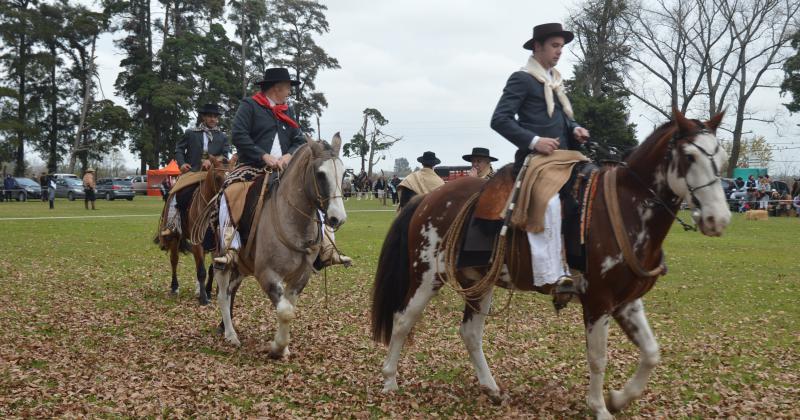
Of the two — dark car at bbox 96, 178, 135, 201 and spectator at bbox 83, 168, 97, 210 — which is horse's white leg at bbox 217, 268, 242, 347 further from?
dark car at bbox 96, 178, 135, 201

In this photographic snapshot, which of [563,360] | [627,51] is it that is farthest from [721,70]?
[563,360]

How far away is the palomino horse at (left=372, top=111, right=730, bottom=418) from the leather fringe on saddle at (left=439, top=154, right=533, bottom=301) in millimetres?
65

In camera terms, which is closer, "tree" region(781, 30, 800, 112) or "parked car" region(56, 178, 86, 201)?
"tree" region(781, 30, 800, 112)

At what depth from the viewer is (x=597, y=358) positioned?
19.3 ft

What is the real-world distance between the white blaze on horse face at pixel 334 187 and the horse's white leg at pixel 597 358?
9.16 feet

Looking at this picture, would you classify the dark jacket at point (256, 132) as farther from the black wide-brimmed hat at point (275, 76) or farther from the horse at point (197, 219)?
the horse at point (197, 219)

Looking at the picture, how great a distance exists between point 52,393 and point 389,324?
3204 millimetres

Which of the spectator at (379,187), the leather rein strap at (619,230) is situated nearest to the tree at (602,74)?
the spectator at (379,187)

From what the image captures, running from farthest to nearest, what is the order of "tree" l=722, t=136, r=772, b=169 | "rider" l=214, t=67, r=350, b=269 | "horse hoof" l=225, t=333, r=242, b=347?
"tree" l=722, t=136, r=772, b=169 → "horse hoof" l=225, t=333, r=242, b=347 → "rider" l=214, t=67, r=350, b=269

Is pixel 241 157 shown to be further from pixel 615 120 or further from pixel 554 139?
pixel 615 120

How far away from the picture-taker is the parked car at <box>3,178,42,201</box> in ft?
170

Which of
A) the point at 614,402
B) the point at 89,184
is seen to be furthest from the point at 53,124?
the point at 614,402

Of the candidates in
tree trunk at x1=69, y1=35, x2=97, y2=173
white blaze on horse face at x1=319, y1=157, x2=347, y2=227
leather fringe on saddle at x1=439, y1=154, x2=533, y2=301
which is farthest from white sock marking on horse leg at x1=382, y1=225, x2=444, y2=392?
tree trunk at x1=69, y1=35, x2=97, y2=173

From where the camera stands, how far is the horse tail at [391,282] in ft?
23.3
